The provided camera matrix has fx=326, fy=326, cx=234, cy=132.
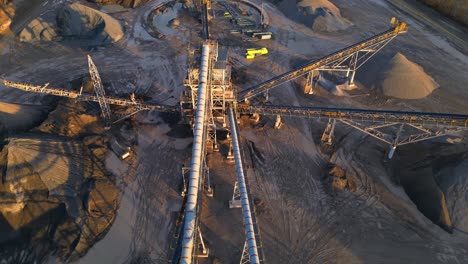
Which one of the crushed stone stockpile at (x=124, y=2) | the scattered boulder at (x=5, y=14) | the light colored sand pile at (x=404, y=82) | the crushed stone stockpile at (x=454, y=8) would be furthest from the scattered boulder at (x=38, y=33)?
the crushed stone stockpile at (x=454, y=8)

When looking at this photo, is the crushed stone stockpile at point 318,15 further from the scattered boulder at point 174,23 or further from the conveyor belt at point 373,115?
the conveyor belt at point 373,115

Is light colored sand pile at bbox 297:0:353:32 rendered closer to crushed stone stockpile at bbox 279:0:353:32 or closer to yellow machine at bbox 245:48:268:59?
crushed stone stockpile at bbox 279:0:353:32

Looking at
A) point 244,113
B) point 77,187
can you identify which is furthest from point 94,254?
point 244,113

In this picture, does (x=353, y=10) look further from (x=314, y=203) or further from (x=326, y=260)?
(x=326, y=260)

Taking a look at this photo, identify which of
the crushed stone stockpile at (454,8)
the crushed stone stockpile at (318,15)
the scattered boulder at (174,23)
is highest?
the crushed stone stockpile at (454,8)

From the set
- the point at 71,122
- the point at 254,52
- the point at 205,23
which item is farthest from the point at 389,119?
the point at 71,122

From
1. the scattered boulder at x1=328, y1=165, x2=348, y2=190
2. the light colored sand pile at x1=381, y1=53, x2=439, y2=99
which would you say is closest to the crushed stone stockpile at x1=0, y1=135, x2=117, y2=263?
the scattered boulder at x1=328, y1=165, x2=348, y2=190
